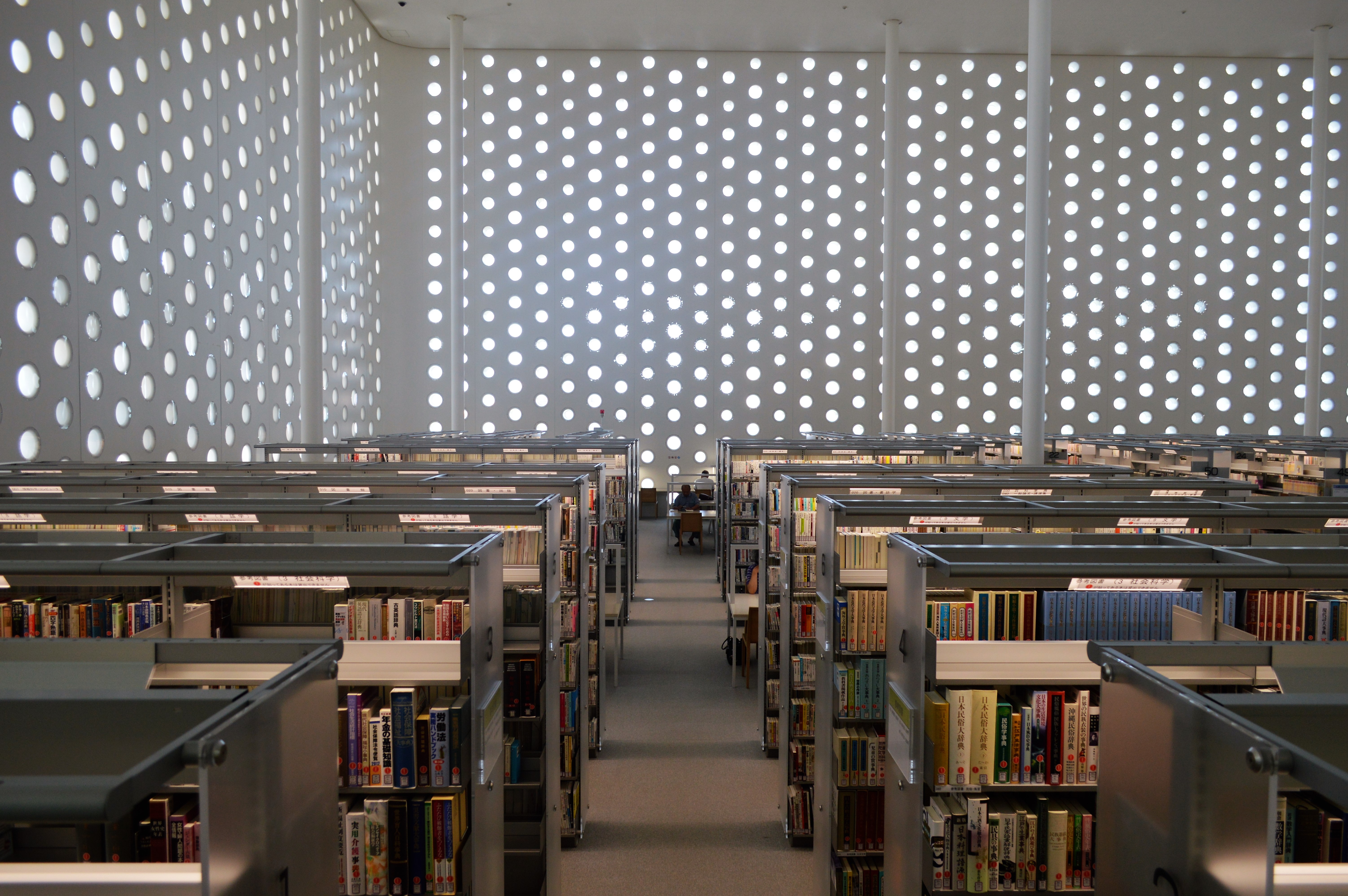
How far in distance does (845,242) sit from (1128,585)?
576 inches

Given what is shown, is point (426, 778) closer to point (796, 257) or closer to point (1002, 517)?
point (1002, 517)

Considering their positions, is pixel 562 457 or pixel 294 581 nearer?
pixel 294 581

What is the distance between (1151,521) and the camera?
3.87 meters

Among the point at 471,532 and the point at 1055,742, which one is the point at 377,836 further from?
the point at 1055,742

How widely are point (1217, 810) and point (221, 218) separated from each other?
1051 cm

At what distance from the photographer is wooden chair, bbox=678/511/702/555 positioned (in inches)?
504

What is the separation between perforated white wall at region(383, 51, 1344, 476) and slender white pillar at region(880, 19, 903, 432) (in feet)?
6.11

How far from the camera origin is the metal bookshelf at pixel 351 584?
2.48m

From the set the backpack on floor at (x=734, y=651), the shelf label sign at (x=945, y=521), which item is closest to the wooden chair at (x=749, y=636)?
the backpack on floor at (x=734, y=651)

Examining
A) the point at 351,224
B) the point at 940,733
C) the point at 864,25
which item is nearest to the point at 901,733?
the point at 940,733

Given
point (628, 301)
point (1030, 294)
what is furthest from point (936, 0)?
point (1030, 294)

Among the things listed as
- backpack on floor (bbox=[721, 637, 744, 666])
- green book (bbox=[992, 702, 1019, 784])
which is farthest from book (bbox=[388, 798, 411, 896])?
backpack on floor (bbox=[721, 637, 744, 666])

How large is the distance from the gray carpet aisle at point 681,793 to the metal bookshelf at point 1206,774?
9.37 feet

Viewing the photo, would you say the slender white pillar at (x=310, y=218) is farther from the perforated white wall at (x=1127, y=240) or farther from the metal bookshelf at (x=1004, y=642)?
the perforated white wall at (x=1127, y=240)
